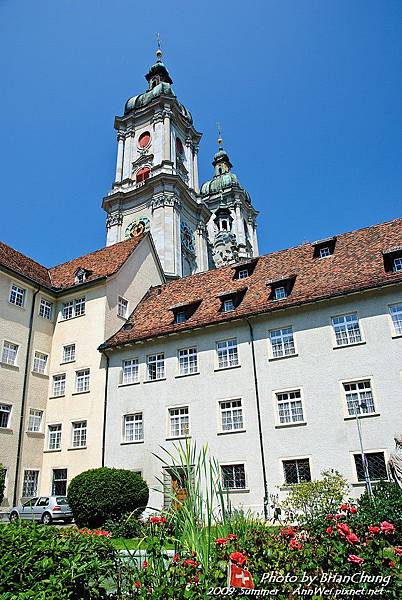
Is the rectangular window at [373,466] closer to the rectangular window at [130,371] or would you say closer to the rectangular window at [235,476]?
the rectangular window at [235,476]

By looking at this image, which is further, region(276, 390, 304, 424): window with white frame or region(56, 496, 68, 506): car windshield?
region(56, 496, 68, 506): car windshield

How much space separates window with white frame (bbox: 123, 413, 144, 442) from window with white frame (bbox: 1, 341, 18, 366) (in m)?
7.70

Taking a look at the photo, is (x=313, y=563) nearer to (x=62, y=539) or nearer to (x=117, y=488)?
(x=62, y=539)

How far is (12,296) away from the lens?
2895cm

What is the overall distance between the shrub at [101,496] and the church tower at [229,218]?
211 ft

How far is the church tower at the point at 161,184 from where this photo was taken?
5397 centimetres

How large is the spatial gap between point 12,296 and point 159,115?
39.9m

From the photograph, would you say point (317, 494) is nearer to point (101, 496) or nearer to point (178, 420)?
point (178, 420)

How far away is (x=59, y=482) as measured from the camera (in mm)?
27422

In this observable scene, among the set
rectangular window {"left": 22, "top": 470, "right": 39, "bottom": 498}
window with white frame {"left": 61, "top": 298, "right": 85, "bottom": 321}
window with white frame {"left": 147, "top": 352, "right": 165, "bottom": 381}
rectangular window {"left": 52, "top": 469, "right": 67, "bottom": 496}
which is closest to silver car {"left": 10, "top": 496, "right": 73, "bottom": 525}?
rectangular window {"left": 22, "top": 470, "right": 39, "bottom": 498}

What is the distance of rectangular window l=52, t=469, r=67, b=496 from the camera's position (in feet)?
89.2

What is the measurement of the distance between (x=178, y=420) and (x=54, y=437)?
879cm

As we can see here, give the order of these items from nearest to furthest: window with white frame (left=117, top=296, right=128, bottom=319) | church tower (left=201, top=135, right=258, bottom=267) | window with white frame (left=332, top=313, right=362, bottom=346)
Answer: window with white frame (left=332, top=313, right=362, bottom=346), window with white frame (left=117, top=296, right=128, bottom=319), church tower (left=201, top=135, right=258, bottom=267)

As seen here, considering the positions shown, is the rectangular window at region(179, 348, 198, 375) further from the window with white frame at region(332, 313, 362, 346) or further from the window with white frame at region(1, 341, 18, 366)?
the window with white frame at region(1, 341, 18, 366)
